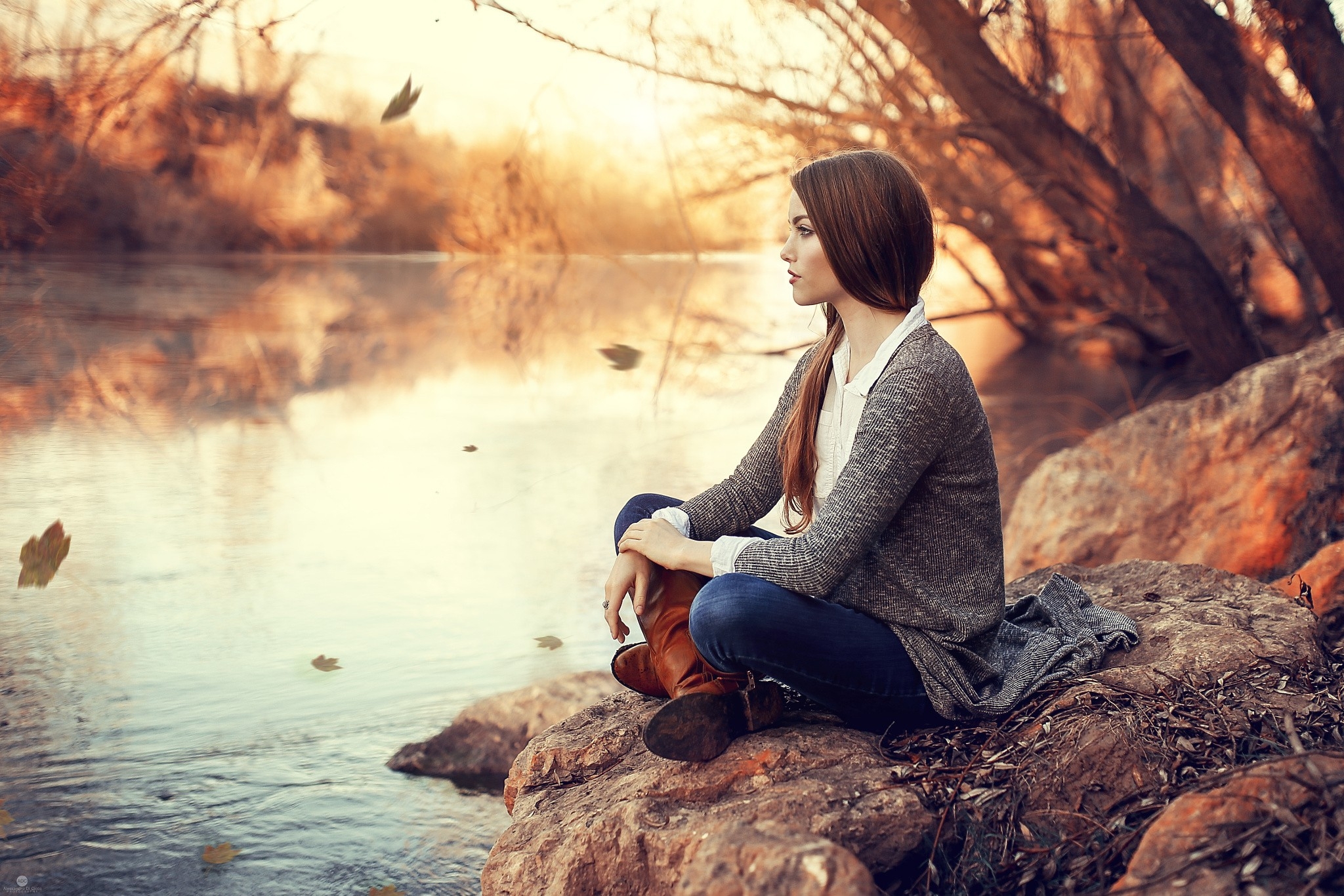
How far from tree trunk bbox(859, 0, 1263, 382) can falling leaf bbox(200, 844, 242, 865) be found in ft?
11.2

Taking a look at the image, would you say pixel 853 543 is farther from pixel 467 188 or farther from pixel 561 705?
pixel 467 188

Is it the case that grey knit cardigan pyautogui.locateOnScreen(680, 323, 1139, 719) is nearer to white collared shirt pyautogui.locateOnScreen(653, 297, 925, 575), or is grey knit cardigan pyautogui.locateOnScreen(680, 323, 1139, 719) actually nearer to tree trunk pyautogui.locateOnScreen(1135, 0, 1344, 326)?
white collared shirt pyautogui.locateOnScreen(653, 297, 925, 575)

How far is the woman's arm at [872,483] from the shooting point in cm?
164

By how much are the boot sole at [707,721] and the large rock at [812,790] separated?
0.11 feet

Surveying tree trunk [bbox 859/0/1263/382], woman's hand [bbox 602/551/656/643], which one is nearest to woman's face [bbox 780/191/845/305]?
woman's hand [bbox 602/551/656/643]

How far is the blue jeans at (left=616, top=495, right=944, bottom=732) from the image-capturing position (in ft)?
5.42

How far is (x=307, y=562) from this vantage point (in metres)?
4.44

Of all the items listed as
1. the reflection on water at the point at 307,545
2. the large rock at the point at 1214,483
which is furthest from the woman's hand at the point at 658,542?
the large rock at the point at 1214,483

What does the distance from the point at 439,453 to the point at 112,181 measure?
9257 mm

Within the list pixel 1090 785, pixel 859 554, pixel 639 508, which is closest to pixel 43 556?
pixel 639 508

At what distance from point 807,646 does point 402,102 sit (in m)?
1.70

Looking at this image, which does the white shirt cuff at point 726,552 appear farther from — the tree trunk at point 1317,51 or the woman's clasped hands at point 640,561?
the tree trunk at point 1317,51

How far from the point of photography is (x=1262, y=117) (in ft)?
13.0

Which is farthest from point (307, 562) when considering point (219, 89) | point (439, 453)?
point (219, 89)
